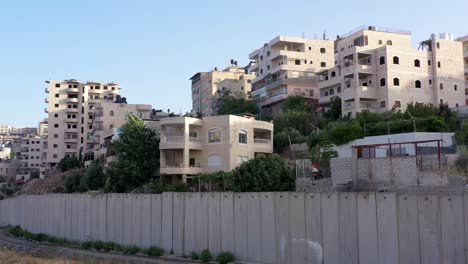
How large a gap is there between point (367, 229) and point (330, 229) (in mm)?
1049

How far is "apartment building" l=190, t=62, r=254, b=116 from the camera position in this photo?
94.6 metres

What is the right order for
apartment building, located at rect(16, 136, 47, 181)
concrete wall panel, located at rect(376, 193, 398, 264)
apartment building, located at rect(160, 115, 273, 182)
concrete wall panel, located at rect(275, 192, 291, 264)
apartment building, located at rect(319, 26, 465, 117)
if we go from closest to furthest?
concrete wall panel, located at rect(376, 193, 398, 264), concrete wall panel, located at rect(275, 192, 291, 264), apartment building, located at rect(160, 115, 273, 182), apartment building, located at rect(319, 26, 465, 117), apartment building, located at rect(16, 136, 47, 181)

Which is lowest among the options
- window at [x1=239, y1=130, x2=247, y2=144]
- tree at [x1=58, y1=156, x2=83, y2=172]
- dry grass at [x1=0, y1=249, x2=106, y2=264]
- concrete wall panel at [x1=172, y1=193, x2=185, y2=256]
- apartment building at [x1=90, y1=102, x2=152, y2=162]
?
dry grass at [x1=0, y1=249, x2=106, y2=264]

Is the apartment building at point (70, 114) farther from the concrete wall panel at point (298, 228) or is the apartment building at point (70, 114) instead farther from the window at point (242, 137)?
the concrete wall panel at point (298, 228)

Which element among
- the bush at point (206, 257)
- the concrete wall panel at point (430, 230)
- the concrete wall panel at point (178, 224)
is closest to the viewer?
the concrete wall panel at point (430, 230)

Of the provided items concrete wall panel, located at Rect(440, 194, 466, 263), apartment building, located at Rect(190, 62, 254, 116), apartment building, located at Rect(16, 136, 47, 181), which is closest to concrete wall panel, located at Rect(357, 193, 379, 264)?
concrete wall panel, located at Rect(440, 194, 466, 263)

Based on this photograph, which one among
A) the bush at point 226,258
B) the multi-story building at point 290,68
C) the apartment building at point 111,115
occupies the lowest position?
the bush at point 226,258

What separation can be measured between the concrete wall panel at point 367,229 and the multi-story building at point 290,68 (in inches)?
2375

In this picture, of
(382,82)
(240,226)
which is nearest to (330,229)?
(240,226)

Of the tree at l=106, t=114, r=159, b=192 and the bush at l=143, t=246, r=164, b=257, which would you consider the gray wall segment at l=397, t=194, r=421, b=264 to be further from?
the tree at l=106, t=114, r=159, b=192

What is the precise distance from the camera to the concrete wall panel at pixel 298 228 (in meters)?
13.6

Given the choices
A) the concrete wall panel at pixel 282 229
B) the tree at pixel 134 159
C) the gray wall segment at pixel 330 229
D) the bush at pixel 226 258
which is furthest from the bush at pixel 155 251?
the tree at pixel 134 159

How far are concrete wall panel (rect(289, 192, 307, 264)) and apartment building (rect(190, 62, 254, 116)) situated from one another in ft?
241

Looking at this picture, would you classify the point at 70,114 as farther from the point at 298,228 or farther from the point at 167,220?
the point at 298,228
